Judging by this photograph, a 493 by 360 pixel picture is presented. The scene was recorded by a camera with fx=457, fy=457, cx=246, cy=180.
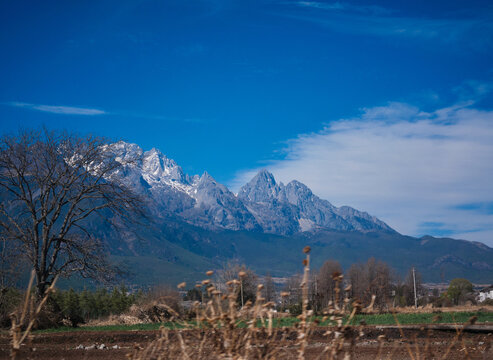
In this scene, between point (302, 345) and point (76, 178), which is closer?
point (302, 345)

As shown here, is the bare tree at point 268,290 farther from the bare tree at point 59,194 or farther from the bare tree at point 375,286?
the bare tree at point 59,194

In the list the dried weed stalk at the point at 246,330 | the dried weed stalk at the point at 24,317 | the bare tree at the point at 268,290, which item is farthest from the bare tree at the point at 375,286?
the bare tree at the point at 268,290

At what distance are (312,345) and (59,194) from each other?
16.9 metres

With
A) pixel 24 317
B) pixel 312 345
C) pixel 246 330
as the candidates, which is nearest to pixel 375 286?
pixel 246 330

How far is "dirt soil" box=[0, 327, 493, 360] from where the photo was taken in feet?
32.9

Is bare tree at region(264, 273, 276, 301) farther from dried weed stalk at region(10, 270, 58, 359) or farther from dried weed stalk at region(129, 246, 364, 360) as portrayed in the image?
dried weed stalk at region(10, 270, 58, 359)

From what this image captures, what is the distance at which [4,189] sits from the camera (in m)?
24.0

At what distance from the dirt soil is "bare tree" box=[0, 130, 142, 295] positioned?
8891 mm

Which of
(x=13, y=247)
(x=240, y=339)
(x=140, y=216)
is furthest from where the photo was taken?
(x=140, y=216)

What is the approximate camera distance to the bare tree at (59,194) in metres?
22.9

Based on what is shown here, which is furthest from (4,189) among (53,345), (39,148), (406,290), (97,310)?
(406,290)

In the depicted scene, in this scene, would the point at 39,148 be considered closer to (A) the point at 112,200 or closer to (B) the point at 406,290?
(A) the point at 112,200

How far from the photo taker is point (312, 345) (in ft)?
36.8

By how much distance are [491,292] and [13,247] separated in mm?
122553
